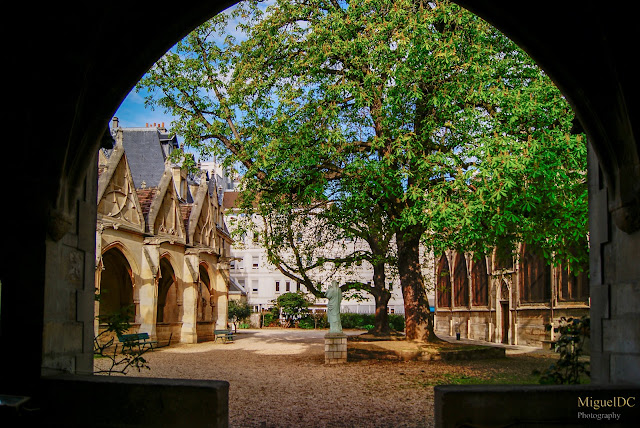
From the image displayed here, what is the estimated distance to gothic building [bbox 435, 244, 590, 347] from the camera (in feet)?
76.0

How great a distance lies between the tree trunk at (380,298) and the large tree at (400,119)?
12.6 ft

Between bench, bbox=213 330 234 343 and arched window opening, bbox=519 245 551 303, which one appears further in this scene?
bench, bbox=213 330 234 343

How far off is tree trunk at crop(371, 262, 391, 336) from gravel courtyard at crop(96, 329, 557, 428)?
9.86ft

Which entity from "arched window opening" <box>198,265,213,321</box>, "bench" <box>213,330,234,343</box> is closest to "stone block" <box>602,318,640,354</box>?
"bench" <box>213,330,234,343</box>

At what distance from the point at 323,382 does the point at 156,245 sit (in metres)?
12.2

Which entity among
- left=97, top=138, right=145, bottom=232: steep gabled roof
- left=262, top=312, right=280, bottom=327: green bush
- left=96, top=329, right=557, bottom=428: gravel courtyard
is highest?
left=97, top=138, right=145, bottom=232: steep gabled roof

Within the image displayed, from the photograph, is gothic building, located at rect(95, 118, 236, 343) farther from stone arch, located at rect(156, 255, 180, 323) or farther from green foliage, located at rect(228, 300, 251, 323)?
green foliage, located at rect(228, 300, 251, 323)

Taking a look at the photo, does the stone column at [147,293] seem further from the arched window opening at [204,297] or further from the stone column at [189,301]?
the arched window opening at [204,297]

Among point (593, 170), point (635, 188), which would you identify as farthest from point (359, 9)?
point (635, 188)

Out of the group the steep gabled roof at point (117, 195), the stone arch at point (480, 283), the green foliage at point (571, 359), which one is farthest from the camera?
the stone arch at point (480, 283)

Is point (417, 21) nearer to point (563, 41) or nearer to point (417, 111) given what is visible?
point (417, 111)

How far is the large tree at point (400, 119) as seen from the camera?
12.5 metres

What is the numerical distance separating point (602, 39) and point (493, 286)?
26.7 m

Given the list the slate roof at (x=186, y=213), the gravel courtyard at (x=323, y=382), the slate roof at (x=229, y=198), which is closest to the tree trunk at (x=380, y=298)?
the gravel courtyard at (x=323, y=382)
